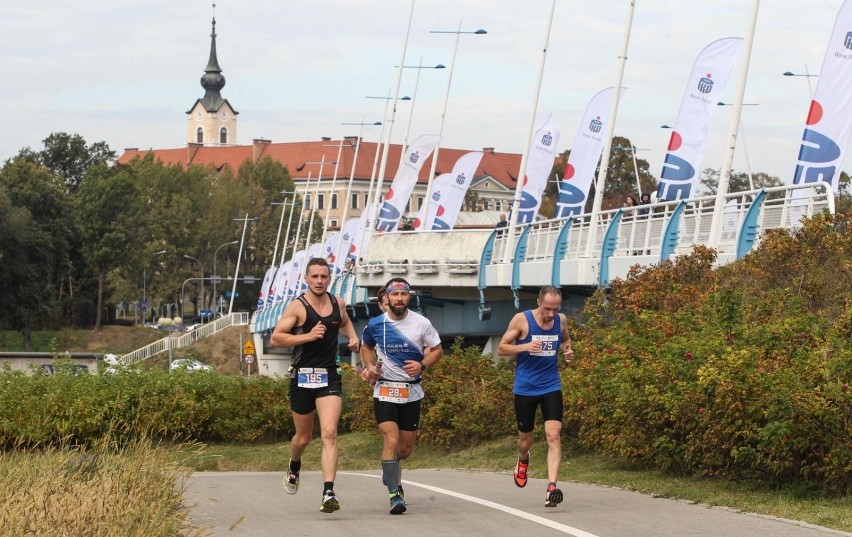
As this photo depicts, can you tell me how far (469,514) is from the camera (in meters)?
12.6

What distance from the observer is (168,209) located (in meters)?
142

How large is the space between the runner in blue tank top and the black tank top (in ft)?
4.60

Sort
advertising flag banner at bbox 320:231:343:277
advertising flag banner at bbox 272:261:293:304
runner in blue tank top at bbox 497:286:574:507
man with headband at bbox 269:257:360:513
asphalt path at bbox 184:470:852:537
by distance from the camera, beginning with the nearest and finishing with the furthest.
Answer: asphalt path at bbox 184:470:852:537
man with headband at bbox 269:257:360:513
runner in blue tank top at bbox 497:286:574:507
advertising flag banner at bbox 320:231:343:277
advertising flag banner at bbox 272:261:293:304

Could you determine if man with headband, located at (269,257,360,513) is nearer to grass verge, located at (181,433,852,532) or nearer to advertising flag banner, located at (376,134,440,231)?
grass verge, located at (181,433,852,532)

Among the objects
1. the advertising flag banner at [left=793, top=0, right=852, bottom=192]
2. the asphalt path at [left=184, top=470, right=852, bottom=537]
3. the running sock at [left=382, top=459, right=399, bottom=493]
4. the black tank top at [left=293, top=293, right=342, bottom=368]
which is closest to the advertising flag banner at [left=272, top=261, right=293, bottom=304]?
the advertising flag banner at [left=793, top=0, right=852, bottom=192]

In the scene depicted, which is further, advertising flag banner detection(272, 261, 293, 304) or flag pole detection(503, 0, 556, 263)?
advertising flag banner detection(272, 261, 293, 304)

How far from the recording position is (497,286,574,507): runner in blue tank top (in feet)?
44.4

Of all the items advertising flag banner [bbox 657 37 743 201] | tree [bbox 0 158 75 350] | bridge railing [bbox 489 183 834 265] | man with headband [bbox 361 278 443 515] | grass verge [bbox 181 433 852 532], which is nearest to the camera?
grass verge [bbox 181 433 852 532]

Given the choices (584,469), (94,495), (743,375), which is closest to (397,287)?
(94,495)

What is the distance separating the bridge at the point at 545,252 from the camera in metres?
25.6

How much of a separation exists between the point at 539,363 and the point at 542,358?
8 cm

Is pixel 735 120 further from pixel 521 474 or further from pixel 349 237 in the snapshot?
pixel 349 237

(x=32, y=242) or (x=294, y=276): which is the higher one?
(x=294, y=276)

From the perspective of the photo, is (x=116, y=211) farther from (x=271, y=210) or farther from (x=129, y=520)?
(x=129, y=520)
